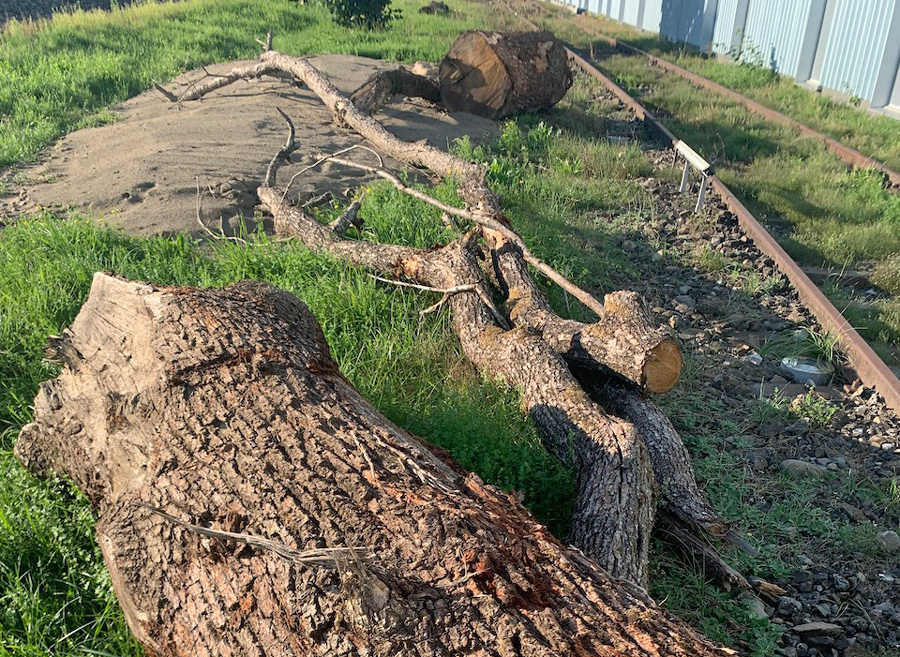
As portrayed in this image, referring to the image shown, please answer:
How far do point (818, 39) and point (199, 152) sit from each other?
37.9ft

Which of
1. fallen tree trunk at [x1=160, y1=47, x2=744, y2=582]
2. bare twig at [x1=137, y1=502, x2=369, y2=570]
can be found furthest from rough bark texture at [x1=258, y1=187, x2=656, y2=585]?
bare twig at [x1=137, y1=502, x2=369, y2=570]

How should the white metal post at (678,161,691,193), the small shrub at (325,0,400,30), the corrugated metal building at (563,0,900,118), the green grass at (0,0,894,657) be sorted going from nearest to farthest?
1. the green grass at (0,0,894,657)
2. the white metal post at (678,161,691,193)
3. the corrugated metal building at (563,0,900,118)
4. the small shrub at (325,0,400,30)

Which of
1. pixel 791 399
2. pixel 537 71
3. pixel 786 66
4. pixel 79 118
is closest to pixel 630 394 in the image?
pixel 791 399

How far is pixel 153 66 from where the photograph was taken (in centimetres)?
1217

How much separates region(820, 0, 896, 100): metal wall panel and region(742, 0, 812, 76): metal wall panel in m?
0.94

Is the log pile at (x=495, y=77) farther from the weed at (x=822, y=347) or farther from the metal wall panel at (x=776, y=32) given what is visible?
the weed at (x=822, y=347)

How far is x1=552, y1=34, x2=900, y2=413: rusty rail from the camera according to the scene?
162 inches

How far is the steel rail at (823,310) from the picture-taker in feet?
13.5

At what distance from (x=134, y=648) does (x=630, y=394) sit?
2.51 metres

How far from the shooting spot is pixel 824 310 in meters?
4.88

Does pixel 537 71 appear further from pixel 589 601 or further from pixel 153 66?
pixel 589 601

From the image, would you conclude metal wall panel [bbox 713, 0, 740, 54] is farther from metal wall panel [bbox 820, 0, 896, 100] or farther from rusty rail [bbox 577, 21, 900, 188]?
metal wall panel [bbox 820, 0, 896, 100]

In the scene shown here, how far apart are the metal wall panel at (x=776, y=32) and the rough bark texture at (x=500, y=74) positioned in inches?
235

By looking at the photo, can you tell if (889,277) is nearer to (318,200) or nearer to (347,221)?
(347,221)
